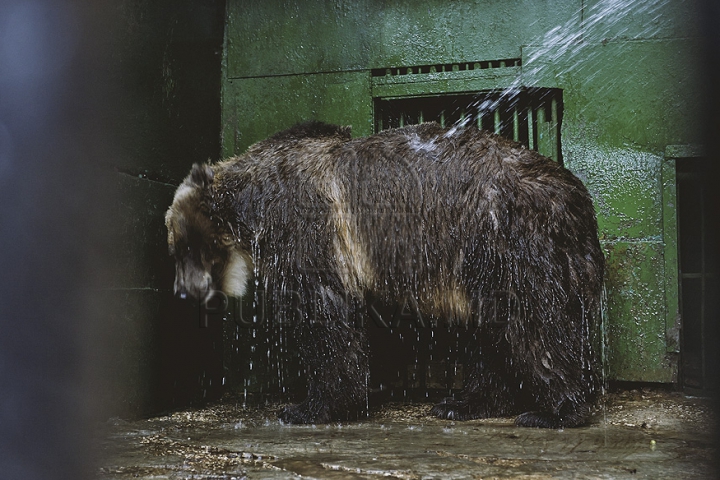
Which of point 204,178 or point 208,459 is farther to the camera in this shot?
point 204,178

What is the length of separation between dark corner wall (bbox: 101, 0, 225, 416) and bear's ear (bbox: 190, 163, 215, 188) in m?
0.37

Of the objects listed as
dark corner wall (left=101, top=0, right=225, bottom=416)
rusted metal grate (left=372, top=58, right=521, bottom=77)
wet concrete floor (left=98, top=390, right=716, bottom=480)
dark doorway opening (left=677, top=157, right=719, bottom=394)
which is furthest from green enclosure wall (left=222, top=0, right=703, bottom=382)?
wet concrete floor (left=98, top=390, right=716, bottom=480)

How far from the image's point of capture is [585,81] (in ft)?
15.9

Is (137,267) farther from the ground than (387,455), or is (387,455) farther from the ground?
(137,267)

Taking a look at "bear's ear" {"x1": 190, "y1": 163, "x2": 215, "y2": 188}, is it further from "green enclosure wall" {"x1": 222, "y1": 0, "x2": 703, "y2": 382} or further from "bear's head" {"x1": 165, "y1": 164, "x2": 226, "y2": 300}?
"green enclosure wall" {"x1": 222, "y1": 0, "x2": 703, "y2": 382}

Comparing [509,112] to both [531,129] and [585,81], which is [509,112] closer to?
[531,129]

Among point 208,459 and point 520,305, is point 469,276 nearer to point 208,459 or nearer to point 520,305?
point 520,305

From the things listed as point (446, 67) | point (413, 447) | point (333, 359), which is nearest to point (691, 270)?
point (446, 67)

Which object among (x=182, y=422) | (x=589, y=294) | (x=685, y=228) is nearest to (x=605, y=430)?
(x=589, y=294)

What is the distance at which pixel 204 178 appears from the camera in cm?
430

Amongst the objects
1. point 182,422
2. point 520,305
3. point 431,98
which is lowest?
point 182,422

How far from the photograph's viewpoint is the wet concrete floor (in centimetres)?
272

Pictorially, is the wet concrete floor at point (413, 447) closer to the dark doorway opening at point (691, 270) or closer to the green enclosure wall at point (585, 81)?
the dark doorway opening at point (691, 270)

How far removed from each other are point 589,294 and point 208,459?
2.39m
